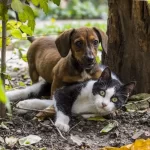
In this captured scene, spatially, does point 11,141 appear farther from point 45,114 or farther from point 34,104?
point 34,104

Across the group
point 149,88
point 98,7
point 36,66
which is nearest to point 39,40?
point 36,66

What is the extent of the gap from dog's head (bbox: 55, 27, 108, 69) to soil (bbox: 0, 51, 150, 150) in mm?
556

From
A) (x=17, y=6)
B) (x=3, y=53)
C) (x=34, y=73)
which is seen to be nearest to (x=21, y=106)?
(x=3, y=53)

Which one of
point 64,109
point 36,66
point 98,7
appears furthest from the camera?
point 98,7

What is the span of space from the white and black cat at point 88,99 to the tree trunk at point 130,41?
566 millimetres

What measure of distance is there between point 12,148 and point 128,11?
193cm

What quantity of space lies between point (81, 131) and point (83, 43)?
0.82 m

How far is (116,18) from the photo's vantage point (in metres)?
4.62

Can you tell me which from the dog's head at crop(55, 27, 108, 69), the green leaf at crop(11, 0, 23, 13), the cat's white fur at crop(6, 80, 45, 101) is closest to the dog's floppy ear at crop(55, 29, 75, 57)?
the dog's head at crop(55, 27, 108, 69)

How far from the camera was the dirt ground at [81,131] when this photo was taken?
3547mm

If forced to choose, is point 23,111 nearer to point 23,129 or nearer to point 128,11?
point 23,129

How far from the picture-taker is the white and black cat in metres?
3.90

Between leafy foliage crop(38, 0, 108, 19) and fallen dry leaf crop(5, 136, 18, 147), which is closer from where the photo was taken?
fallen dry leaf crop(5, 136, 18, 147)

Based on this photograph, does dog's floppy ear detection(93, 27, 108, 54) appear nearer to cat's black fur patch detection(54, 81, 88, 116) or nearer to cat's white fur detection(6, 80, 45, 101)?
cat's black fur patch detection(54, 81, 88, 116)
